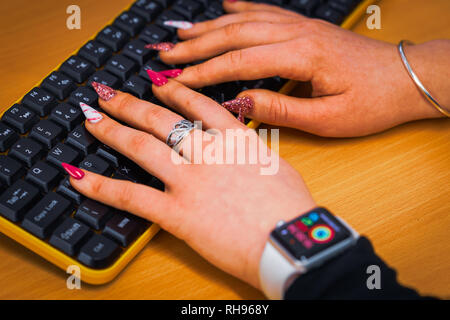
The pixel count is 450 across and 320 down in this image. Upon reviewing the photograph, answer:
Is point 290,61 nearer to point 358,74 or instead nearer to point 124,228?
point 358,74

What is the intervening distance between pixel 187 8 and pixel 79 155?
347 millimetres

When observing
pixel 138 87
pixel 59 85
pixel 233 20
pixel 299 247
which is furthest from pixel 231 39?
pixel 299 247

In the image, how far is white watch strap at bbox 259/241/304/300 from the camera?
49 centimetres

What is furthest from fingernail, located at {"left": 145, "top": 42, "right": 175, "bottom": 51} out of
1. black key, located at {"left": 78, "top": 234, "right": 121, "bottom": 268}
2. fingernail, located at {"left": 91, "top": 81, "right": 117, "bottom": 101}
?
black key, located at {"left": 78, "top": 234, "right": 121, "bottom": 268}

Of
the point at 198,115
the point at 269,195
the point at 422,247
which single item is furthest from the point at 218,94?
the point at 422,247

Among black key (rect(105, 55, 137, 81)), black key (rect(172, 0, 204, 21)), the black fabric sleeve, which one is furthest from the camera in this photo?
black key (rect(172, 0, 204, 21))

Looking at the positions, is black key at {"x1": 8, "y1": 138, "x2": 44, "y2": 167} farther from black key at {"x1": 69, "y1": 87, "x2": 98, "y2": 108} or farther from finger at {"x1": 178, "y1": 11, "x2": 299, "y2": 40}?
finger at {"x1": 178, "y1": 11, "x2": 299, "y2": 40}

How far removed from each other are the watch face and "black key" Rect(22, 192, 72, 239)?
0.86 ft

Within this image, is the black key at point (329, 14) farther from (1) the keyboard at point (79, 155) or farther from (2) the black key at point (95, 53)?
(2) the black key at point (95, 53)

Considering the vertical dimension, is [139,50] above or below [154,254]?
above

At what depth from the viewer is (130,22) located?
0.74 m

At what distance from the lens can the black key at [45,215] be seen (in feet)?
1.76

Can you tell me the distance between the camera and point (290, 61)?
68 cm

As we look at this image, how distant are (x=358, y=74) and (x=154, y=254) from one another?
16.0 inches
